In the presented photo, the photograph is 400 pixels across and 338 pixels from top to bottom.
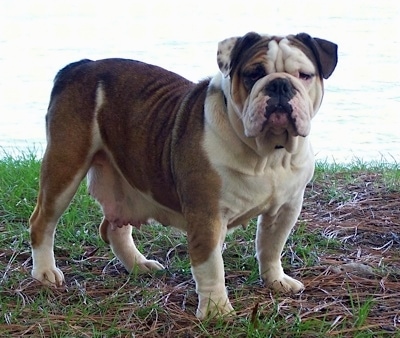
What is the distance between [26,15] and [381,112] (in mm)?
9876

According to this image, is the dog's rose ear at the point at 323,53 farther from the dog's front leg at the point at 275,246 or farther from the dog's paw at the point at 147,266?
the dog's paw at the point at 147,266

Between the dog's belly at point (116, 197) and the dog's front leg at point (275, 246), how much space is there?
548 mm

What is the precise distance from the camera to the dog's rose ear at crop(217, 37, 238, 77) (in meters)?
3.66

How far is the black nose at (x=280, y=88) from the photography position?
11.3 ft

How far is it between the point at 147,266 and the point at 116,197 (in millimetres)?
410

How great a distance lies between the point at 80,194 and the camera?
5590 mm

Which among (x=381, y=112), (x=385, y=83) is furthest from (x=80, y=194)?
(x=385, y=83)

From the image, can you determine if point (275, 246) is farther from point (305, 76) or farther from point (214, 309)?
point (305, 76)

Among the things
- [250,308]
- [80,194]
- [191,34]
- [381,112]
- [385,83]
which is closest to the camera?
[250,308]

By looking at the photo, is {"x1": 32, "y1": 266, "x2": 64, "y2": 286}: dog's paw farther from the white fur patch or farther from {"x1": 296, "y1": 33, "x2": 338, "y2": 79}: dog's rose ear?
{"x1": 296, "y1": 33, "x2": 338, "y2": 79}: dog's rose ear

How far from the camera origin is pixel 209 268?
3.75 metres

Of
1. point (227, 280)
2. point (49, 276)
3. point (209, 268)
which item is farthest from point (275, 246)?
point (49, 276)

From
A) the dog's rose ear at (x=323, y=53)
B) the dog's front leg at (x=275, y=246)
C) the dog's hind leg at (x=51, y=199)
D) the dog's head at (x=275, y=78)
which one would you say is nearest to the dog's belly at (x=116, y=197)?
the dog's hind leg at (x=51, y=199)

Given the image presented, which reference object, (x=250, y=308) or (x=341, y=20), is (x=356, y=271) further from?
(x=341, y=20)
